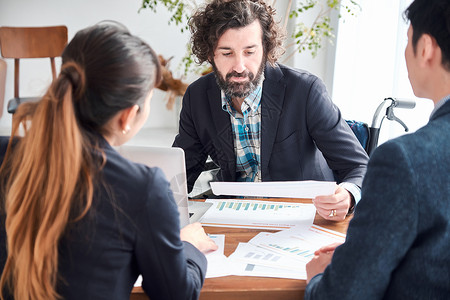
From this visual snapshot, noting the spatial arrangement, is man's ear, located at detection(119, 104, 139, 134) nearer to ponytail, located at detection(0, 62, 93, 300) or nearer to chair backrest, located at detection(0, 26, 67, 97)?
ponytail, located at detection(0, 62, 93, 300)

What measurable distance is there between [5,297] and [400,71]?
2.38m

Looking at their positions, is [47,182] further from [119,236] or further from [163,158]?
[163,158]

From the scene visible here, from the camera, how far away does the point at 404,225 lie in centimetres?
77

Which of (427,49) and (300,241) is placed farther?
(300,241)

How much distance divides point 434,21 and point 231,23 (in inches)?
44.0

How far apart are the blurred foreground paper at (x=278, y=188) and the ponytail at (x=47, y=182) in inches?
21.2

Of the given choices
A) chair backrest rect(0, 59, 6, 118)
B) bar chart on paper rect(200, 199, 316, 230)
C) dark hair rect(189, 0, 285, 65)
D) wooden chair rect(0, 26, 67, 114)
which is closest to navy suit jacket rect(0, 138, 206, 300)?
bar chart on paper rect(200, 199, 316, 230)

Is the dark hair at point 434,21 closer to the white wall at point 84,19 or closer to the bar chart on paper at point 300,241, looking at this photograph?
the bar chart on paper at point 300,241

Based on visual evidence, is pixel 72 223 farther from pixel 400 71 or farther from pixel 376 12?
pixel 376 12

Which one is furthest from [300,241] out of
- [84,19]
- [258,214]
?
[84,19]

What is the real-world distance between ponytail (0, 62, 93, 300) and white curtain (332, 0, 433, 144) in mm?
1998

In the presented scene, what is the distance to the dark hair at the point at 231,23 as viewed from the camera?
6.16 feet

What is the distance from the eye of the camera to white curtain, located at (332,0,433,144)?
2615 millimetres

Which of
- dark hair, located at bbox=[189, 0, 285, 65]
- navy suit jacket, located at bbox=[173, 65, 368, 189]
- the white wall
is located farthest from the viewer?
the white wall
